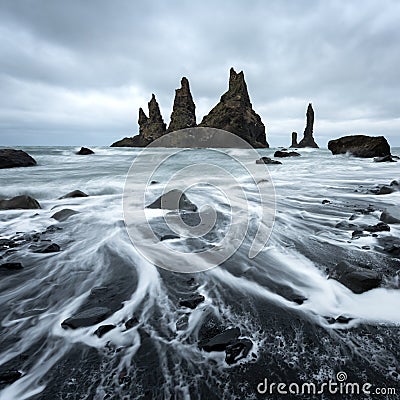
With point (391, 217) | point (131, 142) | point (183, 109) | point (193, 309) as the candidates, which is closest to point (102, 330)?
point (193, 309)

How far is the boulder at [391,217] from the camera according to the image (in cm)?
455

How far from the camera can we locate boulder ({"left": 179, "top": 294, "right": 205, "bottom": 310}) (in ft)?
7.93

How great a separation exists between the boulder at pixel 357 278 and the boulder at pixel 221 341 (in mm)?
1297

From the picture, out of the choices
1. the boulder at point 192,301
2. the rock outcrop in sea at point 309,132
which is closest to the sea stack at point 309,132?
the rock outcrop in sea at point 309,132

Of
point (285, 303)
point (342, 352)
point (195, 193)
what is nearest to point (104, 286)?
point (285, 303)

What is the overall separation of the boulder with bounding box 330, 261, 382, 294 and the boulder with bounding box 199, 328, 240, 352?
1.30 meters

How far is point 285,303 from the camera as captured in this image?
96.4 inches

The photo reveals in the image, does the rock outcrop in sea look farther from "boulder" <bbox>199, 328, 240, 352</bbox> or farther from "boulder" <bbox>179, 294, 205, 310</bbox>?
"boulder" <bbox>199, 328, 240, 352</bbox>

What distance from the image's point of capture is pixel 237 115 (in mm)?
59531

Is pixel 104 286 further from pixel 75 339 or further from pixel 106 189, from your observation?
pixel 106 189

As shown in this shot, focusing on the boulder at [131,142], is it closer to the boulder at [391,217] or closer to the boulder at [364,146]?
the boulder at [364,146]

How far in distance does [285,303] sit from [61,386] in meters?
1.87

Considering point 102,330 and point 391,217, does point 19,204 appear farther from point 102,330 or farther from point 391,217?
point 391,217

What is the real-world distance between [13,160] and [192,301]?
53.6ft
